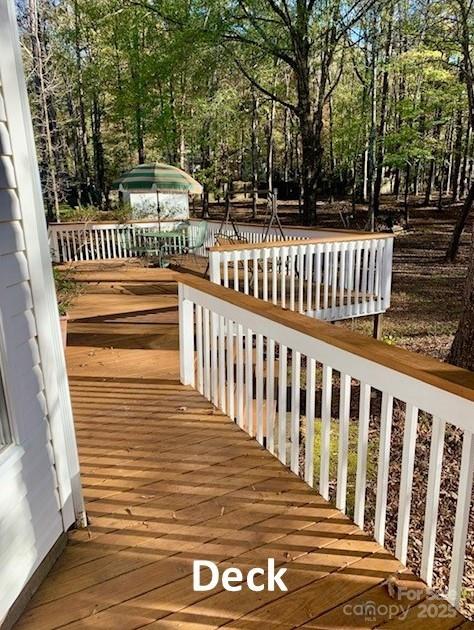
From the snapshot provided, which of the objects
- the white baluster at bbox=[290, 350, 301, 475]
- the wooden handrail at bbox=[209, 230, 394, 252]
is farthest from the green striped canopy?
the white baluster at bbox=[290, 350, 301, 475]

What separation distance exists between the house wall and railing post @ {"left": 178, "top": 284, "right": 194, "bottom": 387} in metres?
1.69

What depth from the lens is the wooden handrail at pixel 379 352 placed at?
150cm

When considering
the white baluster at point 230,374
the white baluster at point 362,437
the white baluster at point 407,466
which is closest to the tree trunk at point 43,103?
the white baluster at point 230,374

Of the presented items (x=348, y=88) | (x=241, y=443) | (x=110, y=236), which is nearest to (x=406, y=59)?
(x=110, y=236)

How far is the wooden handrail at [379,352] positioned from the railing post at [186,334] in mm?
913

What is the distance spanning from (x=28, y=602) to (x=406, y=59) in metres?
13.9

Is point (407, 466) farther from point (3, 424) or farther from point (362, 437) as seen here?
point (3, 424)

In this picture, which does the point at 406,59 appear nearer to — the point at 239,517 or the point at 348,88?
the point at 239,517

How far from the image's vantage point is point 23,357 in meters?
1.77

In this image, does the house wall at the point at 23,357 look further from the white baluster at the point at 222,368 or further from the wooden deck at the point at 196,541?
the white baluster at the point at 222,368

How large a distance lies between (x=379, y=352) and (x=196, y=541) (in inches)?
43.9

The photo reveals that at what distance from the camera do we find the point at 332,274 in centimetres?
585

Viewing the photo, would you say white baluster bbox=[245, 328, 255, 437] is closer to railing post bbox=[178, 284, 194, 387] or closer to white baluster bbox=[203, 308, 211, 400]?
white baluster bbox=[203, 308, 211, 400]

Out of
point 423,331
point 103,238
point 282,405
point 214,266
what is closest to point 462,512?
point 282,405
